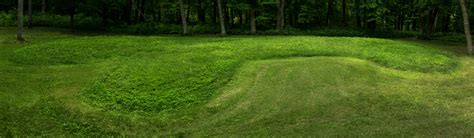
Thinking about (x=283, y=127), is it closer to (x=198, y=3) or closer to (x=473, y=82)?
(x=473, y=82)

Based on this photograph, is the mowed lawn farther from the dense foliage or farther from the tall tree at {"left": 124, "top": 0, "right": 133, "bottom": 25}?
the tall tree at {"left": 124, "top": 0, "right": 133, "bottom": 25}

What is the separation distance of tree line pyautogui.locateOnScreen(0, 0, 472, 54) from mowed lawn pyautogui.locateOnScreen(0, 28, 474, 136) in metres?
11.9

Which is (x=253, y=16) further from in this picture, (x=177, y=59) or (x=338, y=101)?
(x=338, y=101)

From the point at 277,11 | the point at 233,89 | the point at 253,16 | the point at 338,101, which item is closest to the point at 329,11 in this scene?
the point at 277,11

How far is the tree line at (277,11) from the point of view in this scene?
41.4 m

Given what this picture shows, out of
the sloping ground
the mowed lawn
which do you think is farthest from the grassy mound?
the sloping ground

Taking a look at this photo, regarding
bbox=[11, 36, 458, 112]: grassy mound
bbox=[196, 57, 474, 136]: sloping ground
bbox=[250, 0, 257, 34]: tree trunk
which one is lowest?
bbox=[196, 57, 474, 136]: sloping ground

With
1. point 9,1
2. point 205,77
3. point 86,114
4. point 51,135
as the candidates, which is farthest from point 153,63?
point 9,1

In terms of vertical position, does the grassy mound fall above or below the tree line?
below

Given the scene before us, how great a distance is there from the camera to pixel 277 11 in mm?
43625

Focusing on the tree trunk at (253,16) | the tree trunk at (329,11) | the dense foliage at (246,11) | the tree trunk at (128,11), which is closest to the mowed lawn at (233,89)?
the tree trunk at (253,16)

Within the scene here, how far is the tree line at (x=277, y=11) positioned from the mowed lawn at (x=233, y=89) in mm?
11889

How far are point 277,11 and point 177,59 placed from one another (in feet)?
64.1

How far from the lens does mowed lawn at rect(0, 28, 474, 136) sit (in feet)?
61.3
